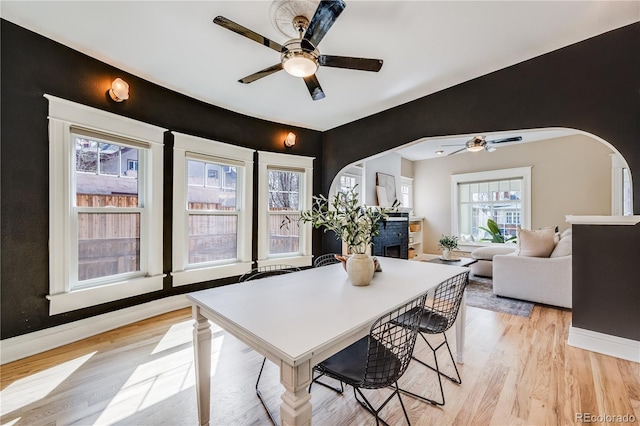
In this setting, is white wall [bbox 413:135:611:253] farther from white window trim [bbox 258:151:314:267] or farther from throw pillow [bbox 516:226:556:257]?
white window trim [bbox 258:151:314:267]

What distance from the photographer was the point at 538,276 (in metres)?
3.58

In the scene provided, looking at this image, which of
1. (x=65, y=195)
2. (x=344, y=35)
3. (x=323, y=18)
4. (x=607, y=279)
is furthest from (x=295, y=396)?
(x=607, y=279)

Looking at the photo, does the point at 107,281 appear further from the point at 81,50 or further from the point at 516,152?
the point at 516,152

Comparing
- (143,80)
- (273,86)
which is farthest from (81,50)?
(273,86)

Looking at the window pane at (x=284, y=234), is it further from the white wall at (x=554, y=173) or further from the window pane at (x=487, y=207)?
the window pane at (x=487, y=207)

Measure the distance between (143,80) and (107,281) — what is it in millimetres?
2190

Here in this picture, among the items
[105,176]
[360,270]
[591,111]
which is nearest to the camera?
[360,270]

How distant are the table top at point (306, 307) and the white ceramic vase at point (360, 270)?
0.17ft

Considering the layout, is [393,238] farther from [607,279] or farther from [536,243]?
[607,279]

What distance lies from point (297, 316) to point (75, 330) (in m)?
2.60

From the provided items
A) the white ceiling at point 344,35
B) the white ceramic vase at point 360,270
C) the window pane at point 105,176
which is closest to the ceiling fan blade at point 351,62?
the white ceiling at point 344,35

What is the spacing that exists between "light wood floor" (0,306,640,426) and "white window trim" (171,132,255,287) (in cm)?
94

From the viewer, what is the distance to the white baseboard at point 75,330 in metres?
2.23

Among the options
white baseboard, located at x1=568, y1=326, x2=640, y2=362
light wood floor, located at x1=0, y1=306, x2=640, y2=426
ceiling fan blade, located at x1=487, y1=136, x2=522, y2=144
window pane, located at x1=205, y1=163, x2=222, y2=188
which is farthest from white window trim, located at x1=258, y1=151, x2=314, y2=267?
white baseboard, located at x1=568, y1=326, x2=640, y2=362
